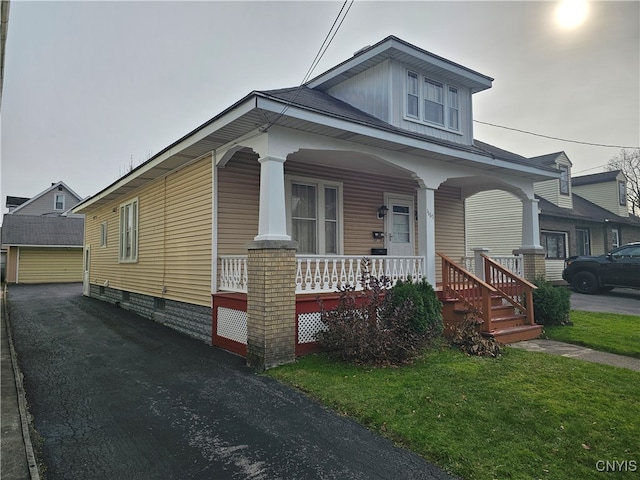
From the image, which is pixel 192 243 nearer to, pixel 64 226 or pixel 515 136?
pixel 515 136

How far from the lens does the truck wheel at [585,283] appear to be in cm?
1441

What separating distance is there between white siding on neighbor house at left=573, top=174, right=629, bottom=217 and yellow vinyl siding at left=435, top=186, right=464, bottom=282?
1683 centimetres

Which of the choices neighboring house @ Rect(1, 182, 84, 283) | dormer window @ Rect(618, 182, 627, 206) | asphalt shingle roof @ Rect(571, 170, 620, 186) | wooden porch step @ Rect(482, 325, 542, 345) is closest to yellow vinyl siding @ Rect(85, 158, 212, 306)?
wooden porch step @ Rect(482, 325, 542, 345)

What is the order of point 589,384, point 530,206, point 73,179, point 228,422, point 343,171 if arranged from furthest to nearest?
1. point 73,179
2. point 530,206
3. point 343,171
4. point 589,384
5. point 228,422

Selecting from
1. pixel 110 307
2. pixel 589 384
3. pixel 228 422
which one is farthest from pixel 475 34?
pixel 110 307

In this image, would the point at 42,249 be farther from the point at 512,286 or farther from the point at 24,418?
the point at 512,286

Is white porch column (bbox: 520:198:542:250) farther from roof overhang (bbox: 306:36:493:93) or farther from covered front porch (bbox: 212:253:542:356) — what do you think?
roof overhang (bbox: 306:36:493:93)

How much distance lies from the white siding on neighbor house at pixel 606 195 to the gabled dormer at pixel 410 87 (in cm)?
1795

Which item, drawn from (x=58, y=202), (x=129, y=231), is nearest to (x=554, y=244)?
(x=129, y=231)

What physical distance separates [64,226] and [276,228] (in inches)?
1088

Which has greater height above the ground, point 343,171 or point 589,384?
point 343,171

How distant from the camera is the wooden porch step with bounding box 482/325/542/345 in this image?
6984 millimetres

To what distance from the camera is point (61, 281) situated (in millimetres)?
26422

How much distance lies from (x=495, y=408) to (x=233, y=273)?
459cm
